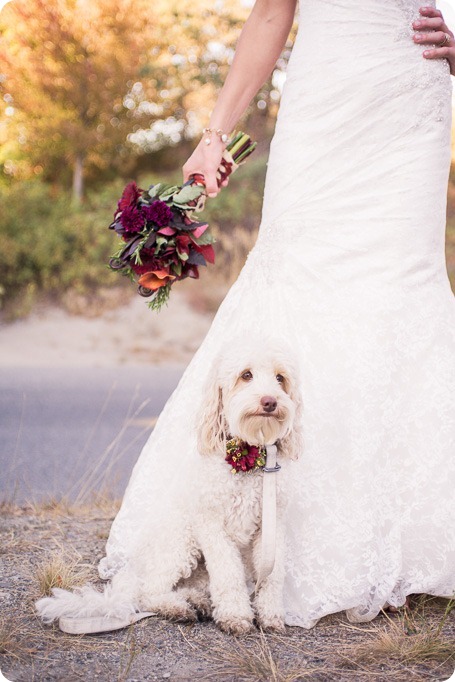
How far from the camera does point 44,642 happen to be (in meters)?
2.42

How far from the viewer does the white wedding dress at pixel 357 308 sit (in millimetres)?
2668

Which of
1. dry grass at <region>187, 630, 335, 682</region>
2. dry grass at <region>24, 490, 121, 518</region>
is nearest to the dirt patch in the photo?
dry grass at <region>24, 490, 121, 518</region>

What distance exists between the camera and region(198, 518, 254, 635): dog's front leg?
2439 millimetres

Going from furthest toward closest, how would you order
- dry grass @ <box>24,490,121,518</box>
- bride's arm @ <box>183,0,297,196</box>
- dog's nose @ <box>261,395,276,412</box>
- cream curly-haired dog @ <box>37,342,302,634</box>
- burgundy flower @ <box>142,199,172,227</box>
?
dry grass @ <box>24,490,121,518</box>, bride's arm @ <box>183,0,297,196</box>, burgundy flower @ <box>142,199,172,227</box>, cream curly-haired dog @ <box>37,342,302,634</box>, dog's nose @ <box>261,395,276,412</box>

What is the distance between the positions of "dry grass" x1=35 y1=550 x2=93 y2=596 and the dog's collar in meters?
0.91

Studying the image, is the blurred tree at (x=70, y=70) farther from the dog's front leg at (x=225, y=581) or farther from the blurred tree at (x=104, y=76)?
the dog's front leg at (x=225, y=581)

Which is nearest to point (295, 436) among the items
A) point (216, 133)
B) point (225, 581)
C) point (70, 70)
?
point (225, 581)

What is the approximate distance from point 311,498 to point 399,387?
21.8 inches

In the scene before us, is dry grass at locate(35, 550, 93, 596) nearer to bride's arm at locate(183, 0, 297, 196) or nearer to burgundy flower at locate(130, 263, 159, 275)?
burgundy flower at locate(130, 263, 159, 275)

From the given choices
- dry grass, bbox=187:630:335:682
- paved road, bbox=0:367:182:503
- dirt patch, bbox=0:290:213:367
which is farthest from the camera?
dirt patch, bbox=0:290:213:367

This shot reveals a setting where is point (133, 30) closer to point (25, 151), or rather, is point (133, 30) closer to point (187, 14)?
point (187, 14)

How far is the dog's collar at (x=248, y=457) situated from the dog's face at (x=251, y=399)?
4cm

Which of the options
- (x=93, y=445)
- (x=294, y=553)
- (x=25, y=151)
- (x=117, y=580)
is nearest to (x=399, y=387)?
(x=294, y=553)

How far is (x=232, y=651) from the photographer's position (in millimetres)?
2309
